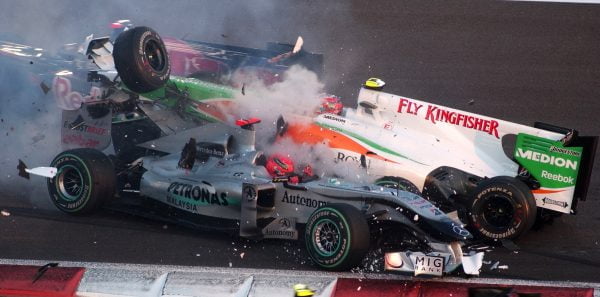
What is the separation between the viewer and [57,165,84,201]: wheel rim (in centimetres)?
948

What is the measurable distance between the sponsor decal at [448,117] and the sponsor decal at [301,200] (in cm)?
210

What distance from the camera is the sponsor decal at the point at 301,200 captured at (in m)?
8.56

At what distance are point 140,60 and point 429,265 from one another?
3.73m

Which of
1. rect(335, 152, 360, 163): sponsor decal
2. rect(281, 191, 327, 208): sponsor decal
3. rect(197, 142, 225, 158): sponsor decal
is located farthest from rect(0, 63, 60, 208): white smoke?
rect(335, 152, 360, 163): sponsor decal

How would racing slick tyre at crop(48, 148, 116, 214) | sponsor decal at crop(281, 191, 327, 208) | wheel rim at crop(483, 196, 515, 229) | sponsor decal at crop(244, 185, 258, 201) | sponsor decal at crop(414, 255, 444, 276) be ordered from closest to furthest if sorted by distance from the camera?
sponsor decal at crop(414, 255, 444, 276) < sponsor decal at crop(281, 191, 327, 208) < sponsor decal at crop(244, 185, 258, 201) < wheel rim at crop(483, 196, 515, 229) < racing slick tyre at crop(48, 148, 116, 214)

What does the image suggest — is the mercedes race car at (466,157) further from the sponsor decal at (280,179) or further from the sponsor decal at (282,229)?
the sponsor decal at (282,229)

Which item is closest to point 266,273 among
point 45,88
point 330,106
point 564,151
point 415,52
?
point 330,106

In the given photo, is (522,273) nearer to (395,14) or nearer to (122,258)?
(122,258)

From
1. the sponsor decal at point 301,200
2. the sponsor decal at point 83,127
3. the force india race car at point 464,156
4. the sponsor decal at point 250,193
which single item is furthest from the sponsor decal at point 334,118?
the sponsor decal at point 83,127

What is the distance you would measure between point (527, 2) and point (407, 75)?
12.2 ft

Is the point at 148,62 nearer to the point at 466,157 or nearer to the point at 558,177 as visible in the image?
the point at 466,157

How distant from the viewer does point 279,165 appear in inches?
363

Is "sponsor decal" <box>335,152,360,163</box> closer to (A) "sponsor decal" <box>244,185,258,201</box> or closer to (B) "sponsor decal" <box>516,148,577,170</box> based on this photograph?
(A) "sponsor decal" <box>244,185,258,201</box>

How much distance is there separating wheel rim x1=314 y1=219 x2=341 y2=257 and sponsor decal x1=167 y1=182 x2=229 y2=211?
1152 millimetres
